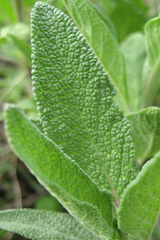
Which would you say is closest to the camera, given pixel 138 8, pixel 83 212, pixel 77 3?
pixel 83 212

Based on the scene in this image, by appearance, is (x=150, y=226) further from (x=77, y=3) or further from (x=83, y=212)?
(x=77, y=3)

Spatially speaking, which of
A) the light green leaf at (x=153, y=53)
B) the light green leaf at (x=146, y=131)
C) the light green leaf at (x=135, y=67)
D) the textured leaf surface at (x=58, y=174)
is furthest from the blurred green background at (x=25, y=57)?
the textured leaf surface at (x=58, y=174)

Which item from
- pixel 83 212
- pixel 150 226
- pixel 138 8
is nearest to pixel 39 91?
pixel 83 212

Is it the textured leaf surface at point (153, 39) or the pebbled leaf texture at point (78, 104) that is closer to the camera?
the pebbled leaf texture at point (78, 104)

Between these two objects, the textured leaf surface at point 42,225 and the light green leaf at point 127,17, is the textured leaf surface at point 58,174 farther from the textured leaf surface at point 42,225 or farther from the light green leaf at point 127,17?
the light green leaf at point 127,17

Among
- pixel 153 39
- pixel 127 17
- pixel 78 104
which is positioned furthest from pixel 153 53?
pixel 127 17
